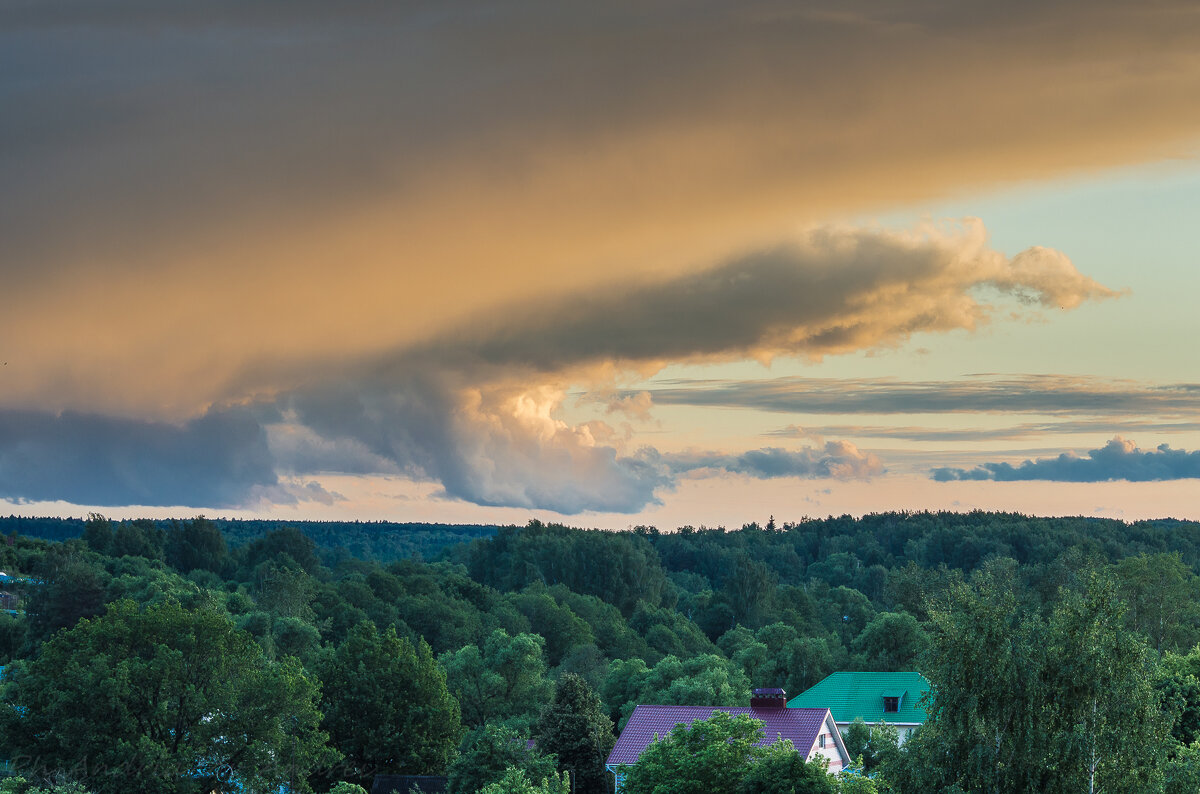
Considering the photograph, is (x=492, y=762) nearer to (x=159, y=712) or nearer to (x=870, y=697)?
(x=159, y=712)

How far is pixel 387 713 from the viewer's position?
81000mm

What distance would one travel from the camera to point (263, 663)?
75500 millimetres

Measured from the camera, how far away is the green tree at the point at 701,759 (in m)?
47.0

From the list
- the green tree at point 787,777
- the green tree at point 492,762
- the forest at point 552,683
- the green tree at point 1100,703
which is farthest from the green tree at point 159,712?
the green tree at point 1100,703

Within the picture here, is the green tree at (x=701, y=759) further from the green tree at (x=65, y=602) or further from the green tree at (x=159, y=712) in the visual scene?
the green tree at (x=65, y=602)

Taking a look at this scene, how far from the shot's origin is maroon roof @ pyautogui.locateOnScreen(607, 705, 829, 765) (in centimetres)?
6812

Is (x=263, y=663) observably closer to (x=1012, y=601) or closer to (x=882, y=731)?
(x=882, y=731)

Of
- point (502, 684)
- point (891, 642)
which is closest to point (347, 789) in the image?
point (502, 684)

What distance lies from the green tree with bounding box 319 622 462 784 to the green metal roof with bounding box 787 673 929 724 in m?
27.8

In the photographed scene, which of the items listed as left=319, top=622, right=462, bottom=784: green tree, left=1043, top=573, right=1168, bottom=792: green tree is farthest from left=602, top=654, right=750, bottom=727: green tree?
left=1043, top=573, right=1168, bottom=792: green tree

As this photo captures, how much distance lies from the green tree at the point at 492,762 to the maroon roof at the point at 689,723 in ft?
16.7

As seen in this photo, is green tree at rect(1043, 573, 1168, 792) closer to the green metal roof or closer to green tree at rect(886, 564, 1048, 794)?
green tree at rect(886, 564, 1048, 794)

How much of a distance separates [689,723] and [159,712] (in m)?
29.2

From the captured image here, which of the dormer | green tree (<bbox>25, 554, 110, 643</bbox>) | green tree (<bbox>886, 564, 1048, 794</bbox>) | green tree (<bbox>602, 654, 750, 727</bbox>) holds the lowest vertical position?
the dormer
